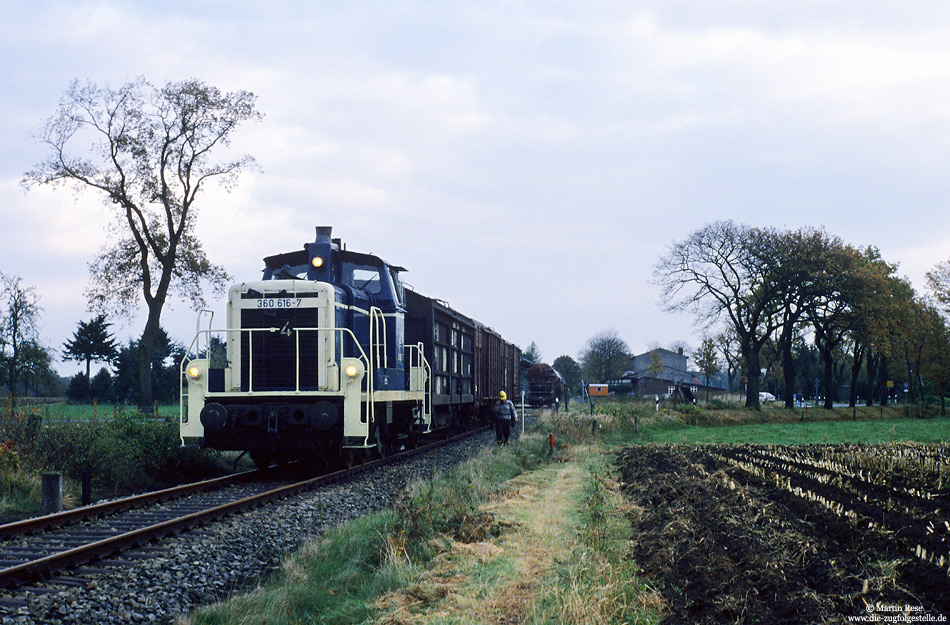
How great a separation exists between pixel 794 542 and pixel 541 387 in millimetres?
43494

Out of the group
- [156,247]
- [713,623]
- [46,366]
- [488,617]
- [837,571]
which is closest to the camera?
[713,623]

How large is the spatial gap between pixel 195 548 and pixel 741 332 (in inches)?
1599

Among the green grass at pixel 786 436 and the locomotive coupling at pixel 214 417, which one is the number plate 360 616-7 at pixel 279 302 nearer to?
the locomotive coupling at pixel 214 417

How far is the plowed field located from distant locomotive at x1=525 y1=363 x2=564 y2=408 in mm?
36149

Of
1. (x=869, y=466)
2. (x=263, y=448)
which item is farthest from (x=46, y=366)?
(x=869, y=466)

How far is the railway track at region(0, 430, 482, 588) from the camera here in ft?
22.6

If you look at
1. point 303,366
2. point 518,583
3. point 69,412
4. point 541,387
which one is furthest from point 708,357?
point 518,583

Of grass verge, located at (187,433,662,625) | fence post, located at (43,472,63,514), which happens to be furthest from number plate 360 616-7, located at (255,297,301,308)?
fence post, located at (43,472,63,514)

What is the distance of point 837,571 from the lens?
5.92 metres

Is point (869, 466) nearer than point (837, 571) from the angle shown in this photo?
No

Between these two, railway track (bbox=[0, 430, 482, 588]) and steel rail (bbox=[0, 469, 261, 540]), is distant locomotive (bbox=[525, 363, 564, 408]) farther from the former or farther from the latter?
steel rail (bbox=[0, 469, 261, 540])

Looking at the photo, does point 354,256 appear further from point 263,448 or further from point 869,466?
point 869,466

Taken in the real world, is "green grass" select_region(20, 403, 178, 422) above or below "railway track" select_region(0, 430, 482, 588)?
above

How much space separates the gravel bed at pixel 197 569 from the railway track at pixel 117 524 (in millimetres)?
210
